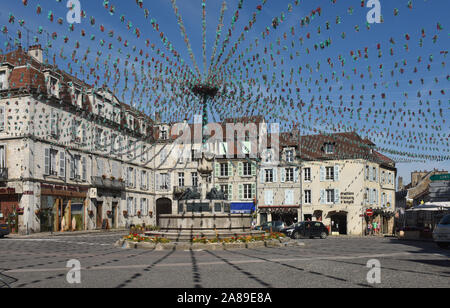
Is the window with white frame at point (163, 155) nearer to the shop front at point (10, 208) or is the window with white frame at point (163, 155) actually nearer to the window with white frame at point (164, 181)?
the window with white frame at point (164, 181)

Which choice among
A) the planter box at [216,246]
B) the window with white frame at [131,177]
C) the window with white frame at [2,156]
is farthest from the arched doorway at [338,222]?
the window with white frame at [2,156]

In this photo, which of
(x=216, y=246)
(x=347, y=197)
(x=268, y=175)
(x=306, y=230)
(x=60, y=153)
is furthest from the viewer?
(x=268, y=175)

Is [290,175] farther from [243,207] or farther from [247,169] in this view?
[243,207]

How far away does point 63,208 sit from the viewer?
3450 cm

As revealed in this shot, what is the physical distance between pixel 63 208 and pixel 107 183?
6.02 m

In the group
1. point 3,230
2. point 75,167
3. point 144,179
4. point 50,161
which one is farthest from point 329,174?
point 3,230

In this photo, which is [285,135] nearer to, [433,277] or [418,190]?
[418,190]

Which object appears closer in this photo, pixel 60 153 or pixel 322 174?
pixel 60 153

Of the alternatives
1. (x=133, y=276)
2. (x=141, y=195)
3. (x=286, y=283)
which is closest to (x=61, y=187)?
(x=141, y=195)

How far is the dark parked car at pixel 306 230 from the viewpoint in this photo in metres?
28.9

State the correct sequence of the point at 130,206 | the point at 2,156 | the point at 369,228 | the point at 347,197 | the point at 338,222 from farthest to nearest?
the point at 130,206
the point at 338,222
the point at 369,228
the point at 347,197
the point at 2,156

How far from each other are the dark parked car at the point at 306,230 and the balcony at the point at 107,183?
17308mm

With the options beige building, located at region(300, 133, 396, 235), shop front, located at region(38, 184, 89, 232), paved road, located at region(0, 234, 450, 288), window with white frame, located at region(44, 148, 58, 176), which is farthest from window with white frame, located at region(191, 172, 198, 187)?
paved road, located at region(0, 234, 450, 288)

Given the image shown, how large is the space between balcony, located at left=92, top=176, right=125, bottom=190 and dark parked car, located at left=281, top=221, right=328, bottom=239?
56.8ft
